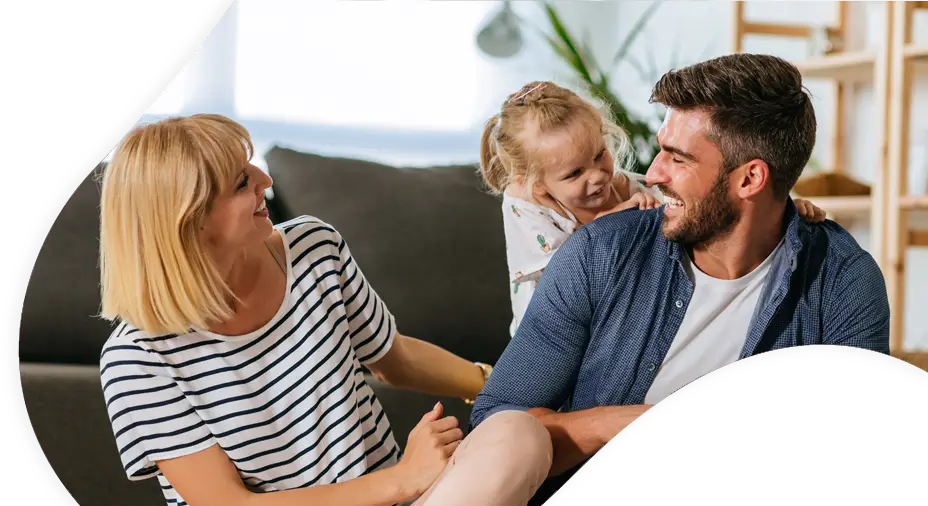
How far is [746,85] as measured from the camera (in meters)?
0.65

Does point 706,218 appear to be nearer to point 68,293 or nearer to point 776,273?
point 776,273

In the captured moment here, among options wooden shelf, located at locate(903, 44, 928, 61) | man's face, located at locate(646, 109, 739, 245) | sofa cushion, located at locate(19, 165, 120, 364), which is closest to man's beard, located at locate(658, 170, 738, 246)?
man's face, located at locate(646, 109, 739, 245)

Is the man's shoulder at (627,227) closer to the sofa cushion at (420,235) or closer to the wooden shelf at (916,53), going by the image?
the sofa cushion at (420,235)

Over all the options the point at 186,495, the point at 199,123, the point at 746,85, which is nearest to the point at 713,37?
the point at 746,85

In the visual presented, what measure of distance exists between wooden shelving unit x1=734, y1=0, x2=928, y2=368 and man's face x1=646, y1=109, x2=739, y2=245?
0.11 metres

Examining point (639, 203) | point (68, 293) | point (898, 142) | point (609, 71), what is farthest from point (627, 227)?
point (68, 293)

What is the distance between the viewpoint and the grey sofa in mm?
717

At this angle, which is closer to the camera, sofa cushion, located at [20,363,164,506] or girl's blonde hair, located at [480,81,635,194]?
girl's blonde hair, located at [480,81,635,194]

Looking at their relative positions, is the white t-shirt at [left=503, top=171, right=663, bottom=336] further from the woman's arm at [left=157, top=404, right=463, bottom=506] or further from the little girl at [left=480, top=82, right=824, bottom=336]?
the woman's arm at [left=157, top=404, right=463, bottom=506]

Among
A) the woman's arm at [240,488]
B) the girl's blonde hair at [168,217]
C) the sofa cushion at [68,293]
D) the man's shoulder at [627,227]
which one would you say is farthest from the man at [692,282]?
the sofa cushion at [68,293]

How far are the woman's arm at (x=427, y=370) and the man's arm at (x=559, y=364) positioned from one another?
5 centimetres

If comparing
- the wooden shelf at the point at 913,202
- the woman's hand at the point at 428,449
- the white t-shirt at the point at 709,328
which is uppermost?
the wooden shelf at the point at 913,202

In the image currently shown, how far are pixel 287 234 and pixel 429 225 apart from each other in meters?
0.12

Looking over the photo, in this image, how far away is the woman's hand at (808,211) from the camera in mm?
677
